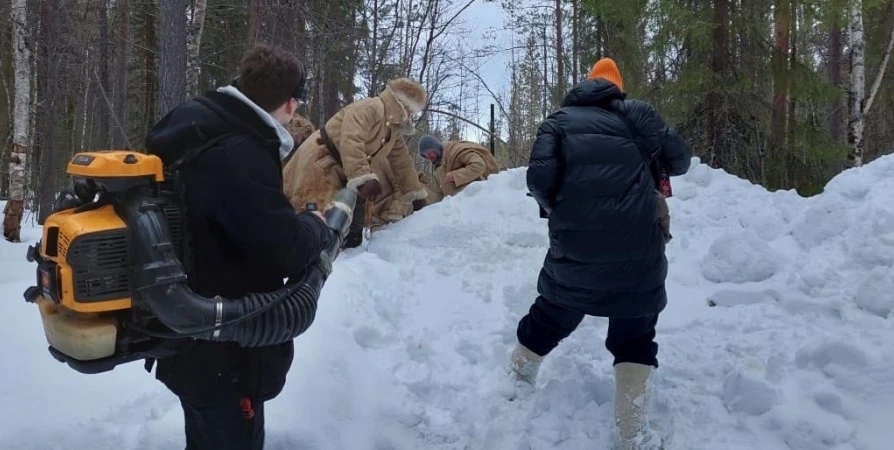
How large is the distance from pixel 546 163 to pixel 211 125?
5.51 feet

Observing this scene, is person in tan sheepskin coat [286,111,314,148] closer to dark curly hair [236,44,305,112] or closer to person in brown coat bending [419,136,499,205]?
person in brown coat bending [419,136,499,205]

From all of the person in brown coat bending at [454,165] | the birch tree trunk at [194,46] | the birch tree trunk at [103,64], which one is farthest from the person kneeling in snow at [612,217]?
the birch tree trunk at [103,64]

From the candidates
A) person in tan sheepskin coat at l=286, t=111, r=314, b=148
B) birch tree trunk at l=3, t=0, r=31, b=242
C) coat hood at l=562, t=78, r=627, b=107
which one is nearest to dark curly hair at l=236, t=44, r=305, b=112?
coat hood at l=562, t=78, r=627, b=107

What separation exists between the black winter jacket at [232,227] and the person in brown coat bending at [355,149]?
3760 mm

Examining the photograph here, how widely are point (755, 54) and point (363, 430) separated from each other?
24.3 feet

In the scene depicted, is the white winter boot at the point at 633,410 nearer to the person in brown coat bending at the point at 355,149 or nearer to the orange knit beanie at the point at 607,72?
the orange knit beanie at the point at 607,72

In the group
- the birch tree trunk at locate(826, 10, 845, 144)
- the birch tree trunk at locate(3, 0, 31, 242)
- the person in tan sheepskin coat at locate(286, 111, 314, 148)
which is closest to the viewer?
the person in tan sheepskin coat at locate(286, 111, 314, 148)

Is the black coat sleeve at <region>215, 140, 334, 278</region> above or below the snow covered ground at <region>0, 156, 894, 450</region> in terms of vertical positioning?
above

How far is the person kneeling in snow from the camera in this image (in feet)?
9.59

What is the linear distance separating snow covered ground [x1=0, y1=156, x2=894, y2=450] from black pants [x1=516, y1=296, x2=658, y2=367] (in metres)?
0.36

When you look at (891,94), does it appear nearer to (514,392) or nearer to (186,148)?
(514,392)

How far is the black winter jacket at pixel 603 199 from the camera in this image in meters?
2.92

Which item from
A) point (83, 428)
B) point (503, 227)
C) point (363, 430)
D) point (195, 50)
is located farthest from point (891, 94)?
point (83, 428)

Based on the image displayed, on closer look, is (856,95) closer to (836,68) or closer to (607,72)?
(836,68)
